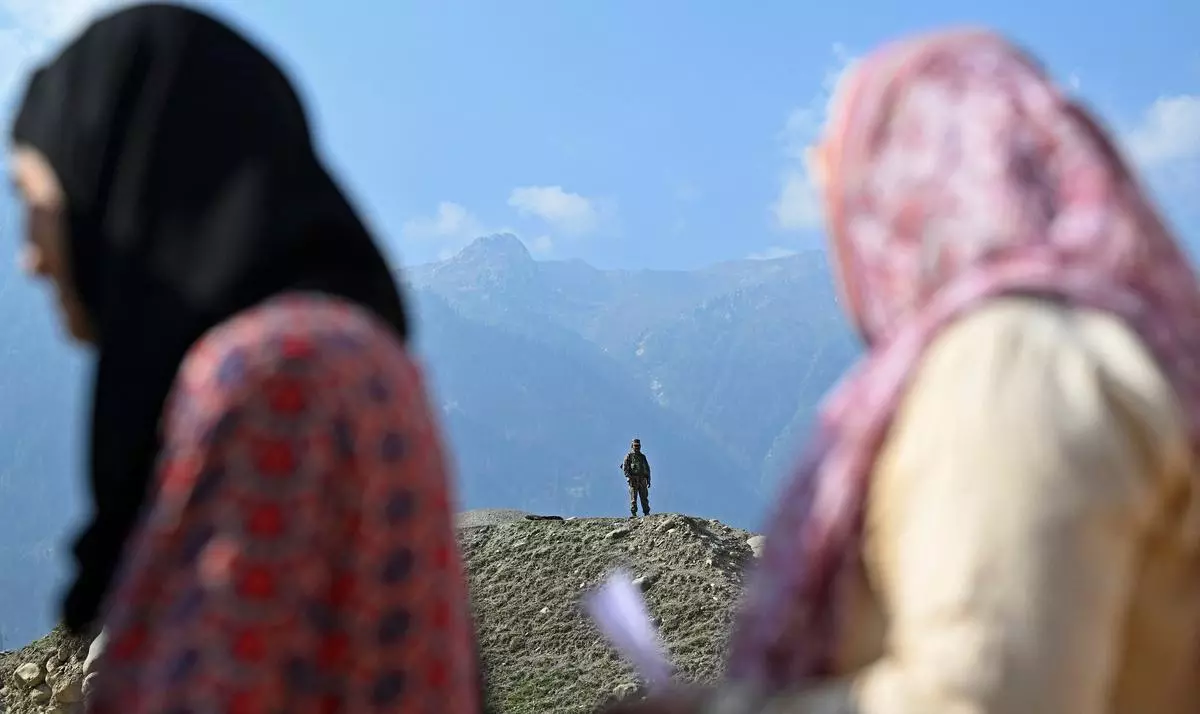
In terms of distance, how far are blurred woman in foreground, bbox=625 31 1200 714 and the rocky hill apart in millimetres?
5552

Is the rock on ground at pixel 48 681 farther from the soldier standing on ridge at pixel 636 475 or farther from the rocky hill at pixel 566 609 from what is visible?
the soldier standing on ridge at pixel 636 475

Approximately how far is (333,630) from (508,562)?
317 inches

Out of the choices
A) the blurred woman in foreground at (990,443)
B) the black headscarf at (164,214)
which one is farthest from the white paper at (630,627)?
the black headscarf at (164,214)

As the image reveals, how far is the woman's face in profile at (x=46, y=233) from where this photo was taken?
1.42 m

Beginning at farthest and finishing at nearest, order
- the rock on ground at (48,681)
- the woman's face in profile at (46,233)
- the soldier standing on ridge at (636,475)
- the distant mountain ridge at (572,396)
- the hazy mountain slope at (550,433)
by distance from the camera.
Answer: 1. the hazy mountain slope at (550,433)
2. the distant mountain ridge at (572,396)
3. the soldier standing on ridge at (636,475)
4. the rock on ground at (48,681)
5. the woman's face in profile at (46,233)

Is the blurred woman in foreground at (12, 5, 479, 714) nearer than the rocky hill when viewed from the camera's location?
Yes

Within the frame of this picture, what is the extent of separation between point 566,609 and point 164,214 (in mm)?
7333

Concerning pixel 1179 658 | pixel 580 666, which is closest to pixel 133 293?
pixel 1179 658

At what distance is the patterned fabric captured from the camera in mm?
1104

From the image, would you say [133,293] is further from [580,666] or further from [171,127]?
[580,666]

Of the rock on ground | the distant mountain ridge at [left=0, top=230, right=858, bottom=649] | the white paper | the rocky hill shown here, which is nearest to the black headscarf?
the white paper

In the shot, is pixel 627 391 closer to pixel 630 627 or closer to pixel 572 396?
pixel 572 396

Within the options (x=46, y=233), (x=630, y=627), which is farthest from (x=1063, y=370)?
(x=46, y=233)

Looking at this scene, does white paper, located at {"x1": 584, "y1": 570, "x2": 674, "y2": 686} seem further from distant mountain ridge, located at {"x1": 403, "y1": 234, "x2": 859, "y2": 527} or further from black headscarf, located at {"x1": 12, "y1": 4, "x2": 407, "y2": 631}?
distant mountain ridge, located at {"x1": 403, "y1": 234, "x2": 859, "y2": 527}
